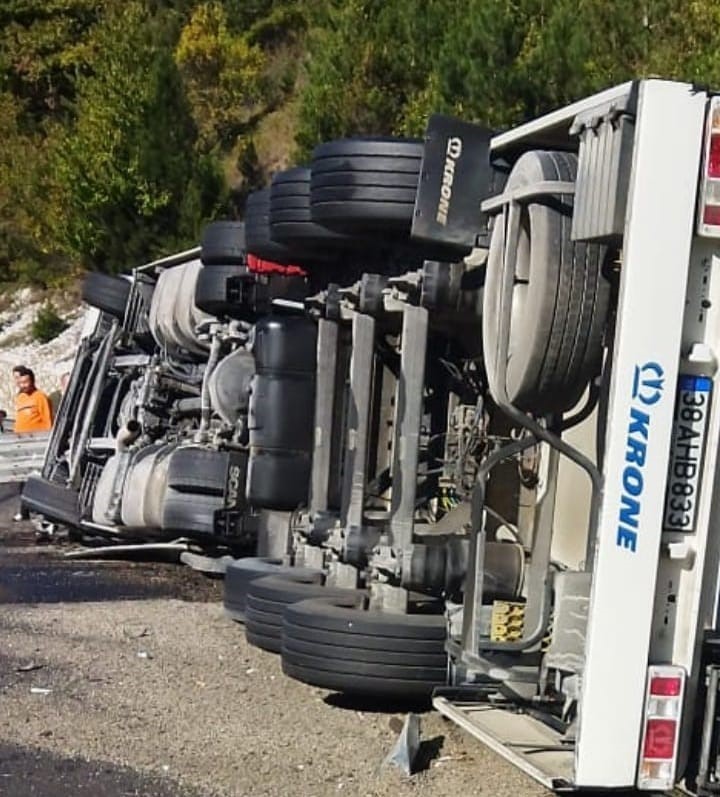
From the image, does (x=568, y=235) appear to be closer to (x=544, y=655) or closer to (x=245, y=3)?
(x=544, y=655)

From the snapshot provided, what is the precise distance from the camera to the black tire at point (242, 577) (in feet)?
23.9

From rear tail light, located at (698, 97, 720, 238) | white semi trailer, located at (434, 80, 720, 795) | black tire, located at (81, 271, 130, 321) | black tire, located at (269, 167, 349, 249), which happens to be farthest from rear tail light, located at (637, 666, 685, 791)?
black tire, located at (81, 271, 130, 321)

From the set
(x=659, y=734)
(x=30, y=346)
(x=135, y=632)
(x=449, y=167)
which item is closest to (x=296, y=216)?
(x=449, y=167)

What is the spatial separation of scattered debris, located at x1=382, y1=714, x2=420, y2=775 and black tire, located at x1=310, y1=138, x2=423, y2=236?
2063 millimetres

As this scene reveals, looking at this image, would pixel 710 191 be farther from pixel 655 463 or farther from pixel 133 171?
pixel 133 171

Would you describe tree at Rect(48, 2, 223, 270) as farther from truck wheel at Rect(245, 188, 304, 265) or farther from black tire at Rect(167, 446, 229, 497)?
truck wheel at Rect(245, 188, 304, 265)

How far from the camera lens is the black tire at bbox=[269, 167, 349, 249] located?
688 centimetres

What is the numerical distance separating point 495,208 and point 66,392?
7.20 m

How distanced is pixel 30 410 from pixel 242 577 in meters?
6.52

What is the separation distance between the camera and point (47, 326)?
98.8 ft

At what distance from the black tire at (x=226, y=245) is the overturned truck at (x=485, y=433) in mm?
20

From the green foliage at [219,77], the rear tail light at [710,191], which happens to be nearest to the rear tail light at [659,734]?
the rear tail light at [710,191]

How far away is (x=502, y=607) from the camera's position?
16.2ft

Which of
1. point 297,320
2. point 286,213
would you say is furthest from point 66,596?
point 286,213
